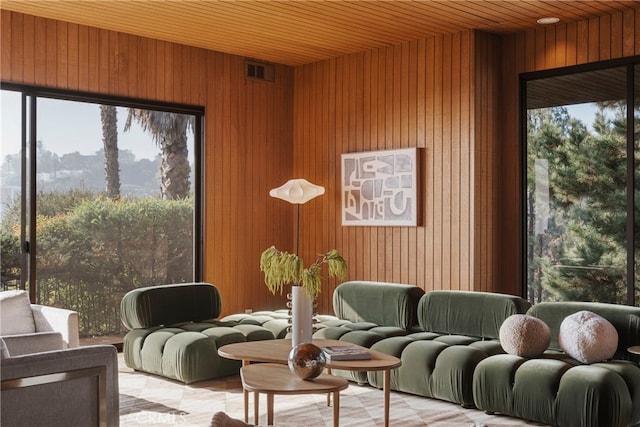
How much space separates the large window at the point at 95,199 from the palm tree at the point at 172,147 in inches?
0.4

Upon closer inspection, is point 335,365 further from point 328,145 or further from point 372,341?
point 328,145

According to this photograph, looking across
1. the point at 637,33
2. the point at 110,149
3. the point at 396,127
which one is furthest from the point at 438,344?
the point at 110,149

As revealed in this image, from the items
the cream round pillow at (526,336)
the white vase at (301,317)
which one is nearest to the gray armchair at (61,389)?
the white vase at (301,317)

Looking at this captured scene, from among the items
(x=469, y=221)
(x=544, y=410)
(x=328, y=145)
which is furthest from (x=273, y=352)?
(x=328, y=145)

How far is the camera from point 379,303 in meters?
6.54

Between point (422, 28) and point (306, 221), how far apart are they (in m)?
2.63

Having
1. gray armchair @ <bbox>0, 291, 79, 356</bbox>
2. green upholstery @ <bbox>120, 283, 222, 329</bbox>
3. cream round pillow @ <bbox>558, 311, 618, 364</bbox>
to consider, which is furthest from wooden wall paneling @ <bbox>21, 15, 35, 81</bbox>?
cream round pillow @ <bbox>558, 311, 618, 364</bbox>

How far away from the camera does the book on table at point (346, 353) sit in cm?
447

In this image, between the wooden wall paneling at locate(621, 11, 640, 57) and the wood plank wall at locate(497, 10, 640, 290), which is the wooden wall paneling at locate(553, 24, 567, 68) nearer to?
the wood plank wall at locate(497, 10, 640, 290)

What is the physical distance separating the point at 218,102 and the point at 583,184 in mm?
3745

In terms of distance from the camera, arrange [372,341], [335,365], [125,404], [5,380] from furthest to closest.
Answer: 1. [372,341]
2. [125,404]
3. [335,365]
4. [5,380]

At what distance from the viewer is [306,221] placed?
8.62 meters

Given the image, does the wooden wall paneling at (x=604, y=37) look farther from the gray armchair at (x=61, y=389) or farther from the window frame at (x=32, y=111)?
the gray armchair at (x=61, y=389)

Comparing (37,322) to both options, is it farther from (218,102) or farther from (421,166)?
(421,166)
